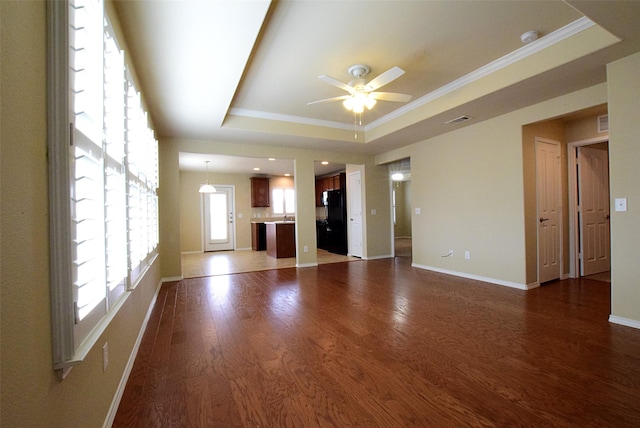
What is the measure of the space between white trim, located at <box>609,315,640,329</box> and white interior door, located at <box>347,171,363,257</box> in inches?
168

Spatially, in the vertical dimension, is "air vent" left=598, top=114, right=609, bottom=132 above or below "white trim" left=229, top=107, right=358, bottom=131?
below

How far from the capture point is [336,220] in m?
7.30

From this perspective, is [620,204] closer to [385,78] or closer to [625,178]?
[625,178]

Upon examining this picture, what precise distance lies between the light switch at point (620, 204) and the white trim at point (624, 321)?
3.22 ft

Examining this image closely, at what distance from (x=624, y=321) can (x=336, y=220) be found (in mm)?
5363

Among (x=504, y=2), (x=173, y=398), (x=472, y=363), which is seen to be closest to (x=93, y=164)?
(x=173, y=398)

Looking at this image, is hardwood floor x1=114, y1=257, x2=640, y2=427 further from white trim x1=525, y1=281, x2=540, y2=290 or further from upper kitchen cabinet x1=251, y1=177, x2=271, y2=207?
upper kitchen cabinet x1=251, y1=177, x2=271, y2=207

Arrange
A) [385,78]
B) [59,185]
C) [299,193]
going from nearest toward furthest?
1. [59,185]
2. [385,78]
3. [299,193]

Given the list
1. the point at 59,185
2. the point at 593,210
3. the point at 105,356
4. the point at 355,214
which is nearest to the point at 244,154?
the point at 355,214

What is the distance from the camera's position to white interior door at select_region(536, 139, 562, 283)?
3.95 metres

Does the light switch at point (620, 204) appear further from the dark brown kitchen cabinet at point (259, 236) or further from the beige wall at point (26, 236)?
the dark brown kitchen cabinet at point (259, 236)

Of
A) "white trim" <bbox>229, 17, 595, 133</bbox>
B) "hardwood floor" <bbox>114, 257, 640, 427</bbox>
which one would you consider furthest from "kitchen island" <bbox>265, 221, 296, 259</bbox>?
"hardwood floor" <bbox>114, 257, 640, 427</bbox>

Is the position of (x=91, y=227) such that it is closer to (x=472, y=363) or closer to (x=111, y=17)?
(x=111, y=17)

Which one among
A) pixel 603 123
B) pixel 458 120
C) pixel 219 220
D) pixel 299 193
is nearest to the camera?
pixel 603 123
